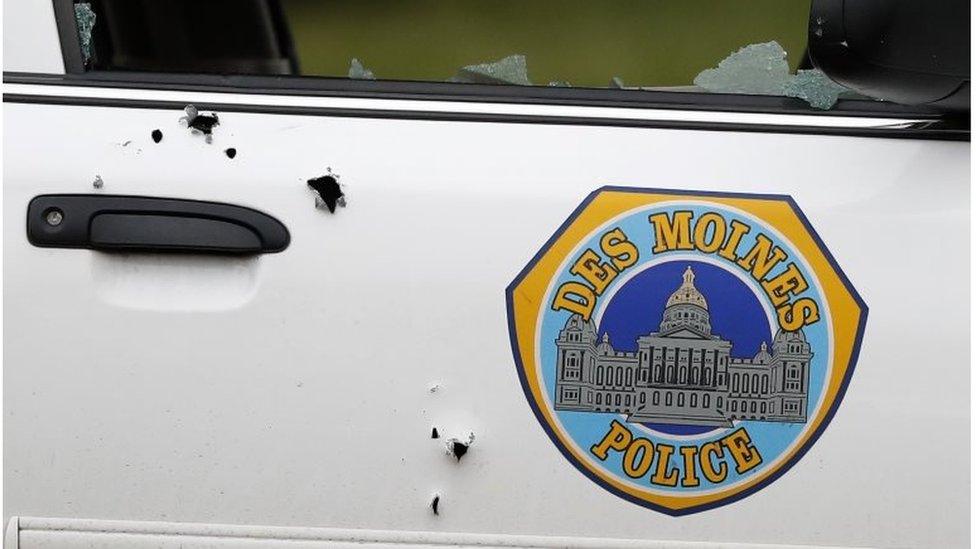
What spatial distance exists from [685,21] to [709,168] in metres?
1.11

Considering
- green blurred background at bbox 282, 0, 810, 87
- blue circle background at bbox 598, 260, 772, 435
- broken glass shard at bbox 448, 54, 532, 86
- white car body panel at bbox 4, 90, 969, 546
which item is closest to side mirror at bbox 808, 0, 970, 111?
white car body panel at bbox 4, 90, 969, 546

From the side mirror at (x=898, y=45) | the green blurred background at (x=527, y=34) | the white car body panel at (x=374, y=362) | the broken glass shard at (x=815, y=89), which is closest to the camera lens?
the side mirror at (x=898, y=45)

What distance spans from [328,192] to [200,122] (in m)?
0.19

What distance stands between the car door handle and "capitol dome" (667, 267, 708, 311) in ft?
1.55

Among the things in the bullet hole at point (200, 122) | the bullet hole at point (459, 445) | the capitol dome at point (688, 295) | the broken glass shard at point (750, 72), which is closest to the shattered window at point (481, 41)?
the broken glass shard at point (750, 72)

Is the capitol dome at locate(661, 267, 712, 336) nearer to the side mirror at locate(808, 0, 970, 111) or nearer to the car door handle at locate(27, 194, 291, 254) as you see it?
the side mirror at locate(808, 0, 970, 111)

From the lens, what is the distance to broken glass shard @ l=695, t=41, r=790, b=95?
1636 millimetres

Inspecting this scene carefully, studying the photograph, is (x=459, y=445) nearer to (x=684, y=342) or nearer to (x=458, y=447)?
(x=458, y=447)

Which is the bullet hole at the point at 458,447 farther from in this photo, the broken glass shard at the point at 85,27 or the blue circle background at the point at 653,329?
the broken glass shard at the point at 85,27

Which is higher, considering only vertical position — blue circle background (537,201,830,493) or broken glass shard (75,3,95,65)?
broken glass shard (75,3,95,65)

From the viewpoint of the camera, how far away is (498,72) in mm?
1780

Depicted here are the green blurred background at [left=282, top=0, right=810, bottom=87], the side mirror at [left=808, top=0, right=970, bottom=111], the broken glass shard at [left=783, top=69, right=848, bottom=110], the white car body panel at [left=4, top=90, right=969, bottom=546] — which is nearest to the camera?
the side mirror at [left=808, top=0, right=970, bottom=111]

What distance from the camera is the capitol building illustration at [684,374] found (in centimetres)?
141

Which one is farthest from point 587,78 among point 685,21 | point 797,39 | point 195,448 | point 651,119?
point 195,448
